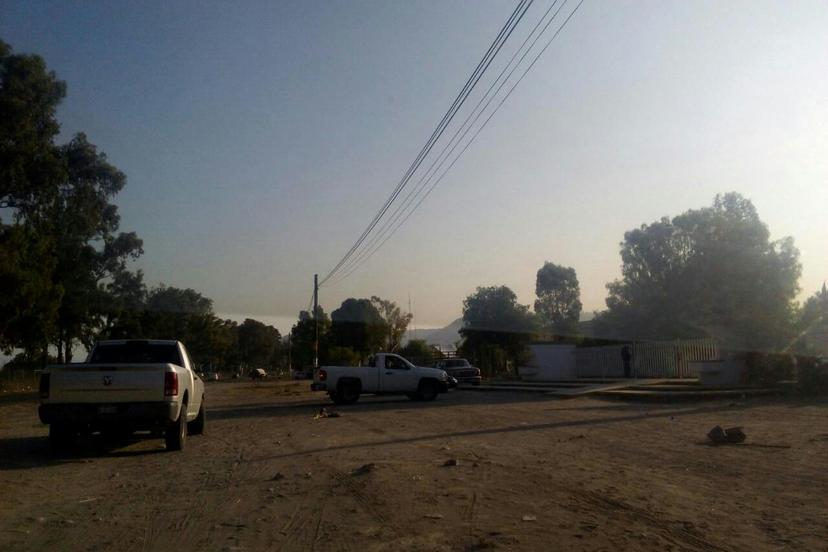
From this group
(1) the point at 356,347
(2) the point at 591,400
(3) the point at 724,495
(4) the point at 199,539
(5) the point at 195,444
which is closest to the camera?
(4) the point at 199,539

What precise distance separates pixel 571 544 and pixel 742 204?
141 ft

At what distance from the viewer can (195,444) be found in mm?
14320

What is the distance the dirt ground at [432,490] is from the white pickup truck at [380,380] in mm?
10209

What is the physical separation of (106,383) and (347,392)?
15068 millimetres

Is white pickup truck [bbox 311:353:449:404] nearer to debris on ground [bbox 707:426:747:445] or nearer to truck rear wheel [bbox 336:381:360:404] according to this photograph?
truck rear wheel [bbox 336:381:360:404]

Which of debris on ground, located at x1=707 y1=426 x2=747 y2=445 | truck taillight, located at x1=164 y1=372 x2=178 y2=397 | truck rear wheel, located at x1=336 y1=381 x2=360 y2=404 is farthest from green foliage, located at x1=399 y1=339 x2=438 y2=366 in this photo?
truck taillight, located at x1=164 y1=372 x2=178 y2=397

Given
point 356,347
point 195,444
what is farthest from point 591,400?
point 356,347

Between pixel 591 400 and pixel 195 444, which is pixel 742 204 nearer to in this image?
pixel 591 400

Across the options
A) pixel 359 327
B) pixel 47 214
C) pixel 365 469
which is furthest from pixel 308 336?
pixel 365 469

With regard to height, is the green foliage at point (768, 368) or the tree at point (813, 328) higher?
the tree at point (813, 328)

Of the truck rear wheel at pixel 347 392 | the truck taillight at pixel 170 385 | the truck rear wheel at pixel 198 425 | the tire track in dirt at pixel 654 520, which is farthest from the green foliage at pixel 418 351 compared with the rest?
the tire track in dirt at pixel 654 520

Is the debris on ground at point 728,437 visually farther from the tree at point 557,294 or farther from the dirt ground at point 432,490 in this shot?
the tree at point 557,294

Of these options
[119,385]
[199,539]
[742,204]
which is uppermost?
[742,204]

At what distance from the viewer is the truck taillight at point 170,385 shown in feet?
39.8
